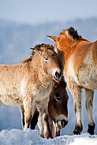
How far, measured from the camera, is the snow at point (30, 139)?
7.93ft

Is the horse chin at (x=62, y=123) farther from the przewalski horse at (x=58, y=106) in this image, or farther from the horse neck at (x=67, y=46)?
the horse neck at (x=67, y=46)

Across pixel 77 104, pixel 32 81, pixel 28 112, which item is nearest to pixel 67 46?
pixel 77 104

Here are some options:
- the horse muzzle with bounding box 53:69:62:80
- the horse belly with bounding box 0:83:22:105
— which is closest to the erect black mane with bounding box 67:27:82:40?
the horse muzzle with bounding box 53:69:62:80

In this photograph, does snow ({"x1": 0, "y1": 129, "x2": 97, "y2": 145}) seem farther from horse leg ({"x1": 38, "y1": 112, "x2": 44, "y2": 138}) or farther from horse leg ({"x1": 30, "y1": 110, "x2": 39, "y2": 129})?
horse leg ({"x1": 30, "y1": 110, "x2": 39, "y2": 129})

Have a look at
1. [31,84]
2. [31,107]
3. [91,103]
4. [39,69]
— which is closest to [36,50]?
[39,69]

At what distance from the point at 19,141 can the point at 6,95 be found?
7.51 feet

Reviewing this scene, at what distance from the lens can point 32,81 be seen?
421cm

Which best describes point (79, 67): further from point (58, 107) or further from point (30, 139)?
point (30, 139)

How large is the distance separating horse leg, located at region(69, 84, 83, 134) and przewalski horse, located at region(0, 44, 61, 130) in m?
0.81

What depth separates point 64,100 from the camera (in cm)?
470

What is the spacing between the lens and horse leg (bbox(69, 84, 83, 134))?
4633 mm

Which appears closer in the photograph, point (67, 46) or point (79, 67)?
point (79, 67)

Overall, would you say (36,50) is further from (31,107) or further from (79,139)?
(79,139)

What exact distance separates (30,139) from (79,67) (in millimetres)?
2423
